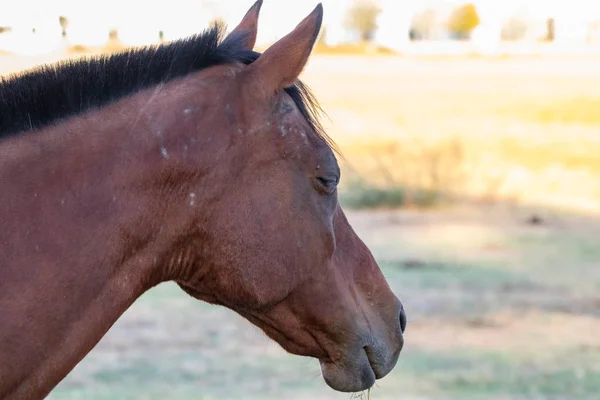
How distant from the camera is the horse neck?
2.47 m

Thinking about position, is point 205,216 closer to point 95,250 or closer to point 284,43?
point 95,250

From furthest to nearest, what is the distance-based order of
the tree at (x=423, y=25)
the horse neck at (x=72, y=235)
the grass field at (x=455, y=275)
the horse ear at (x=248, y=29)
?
the tree at (x=423, y=25), the grass field at (x=455, y=275), the horse ear at (x=248, y=29), the horse neck at (x=72, y=235)

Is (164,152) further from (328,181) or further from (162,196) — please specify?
(328,181)

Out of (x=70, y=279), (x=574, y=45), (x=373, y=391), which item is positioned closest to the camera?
(x=70, y=279)

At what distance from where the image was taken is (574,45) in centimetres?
3666

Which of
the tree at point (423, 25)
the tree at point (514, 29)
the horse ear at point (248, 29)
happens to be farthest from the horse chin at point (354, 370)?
the tree at point (423, 25)

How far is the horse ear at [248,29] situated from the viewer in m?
3.03

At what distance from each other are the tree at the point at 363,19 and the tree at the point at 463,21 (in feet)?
19.7

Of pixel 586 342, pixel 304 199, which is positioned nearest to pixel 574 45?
pixel 586 342

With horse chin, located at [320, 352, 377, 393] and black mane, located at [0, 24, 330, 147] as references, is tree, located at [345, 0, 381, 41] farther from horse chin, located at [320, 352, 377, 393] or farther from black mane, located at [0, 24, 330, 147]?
black mane, located at [0, 24, 330, 147]

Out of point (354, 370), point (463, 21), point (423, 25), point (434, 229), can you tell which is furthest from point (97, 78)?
point (463, 21)

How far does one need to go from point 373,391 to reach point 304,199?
3809mm

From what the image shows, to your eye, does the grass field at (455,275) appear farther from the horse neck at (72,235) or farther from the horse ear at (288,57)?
the horse neck at (72,235)

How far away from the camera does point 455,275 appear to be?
9906 millimetres
